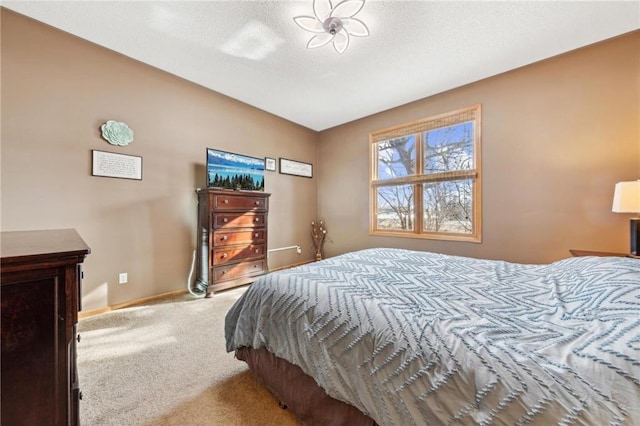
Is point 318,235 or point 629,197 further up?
point 629,197

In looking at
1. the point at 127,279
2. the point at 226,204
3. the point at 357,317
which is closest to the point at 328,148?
the point at 226,204

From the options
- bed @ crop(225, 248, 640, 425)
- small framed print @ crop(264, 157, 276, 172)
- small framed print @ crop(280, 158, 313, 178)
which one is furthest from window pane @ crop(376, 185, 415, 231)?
bed @ crop(225, 248, 640, 425)

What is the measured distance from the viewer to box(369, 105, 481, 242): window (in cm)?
323

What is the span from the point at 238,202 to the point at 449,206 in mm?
2921

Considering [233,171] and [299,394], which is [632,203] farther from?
[233,171]

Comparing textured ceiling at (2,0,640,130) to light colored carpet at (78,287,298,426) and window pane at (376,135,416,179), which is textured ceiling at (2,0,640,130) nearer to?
window pane at (376,135,416,179)

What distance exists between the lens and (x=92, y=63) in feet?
8.27

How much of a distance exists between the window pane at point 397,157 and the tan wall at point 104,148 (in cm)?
230

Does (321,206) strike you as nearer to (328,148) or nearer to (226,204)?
(328,148)

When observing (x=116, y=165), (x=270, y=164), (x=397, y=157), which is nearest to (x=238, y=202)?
(x=270, y=164)

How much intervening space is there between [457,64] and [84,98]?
4.00 meters

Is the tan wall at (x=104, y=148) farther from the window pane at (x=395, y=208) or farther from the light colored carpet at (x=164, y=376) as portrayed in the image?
the window pane at (x=395, y=208)

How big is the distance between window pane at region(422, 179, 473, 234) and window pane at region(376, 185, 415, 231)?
9.5 inches

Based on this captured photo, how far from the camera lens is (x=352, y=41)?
2.39 m
